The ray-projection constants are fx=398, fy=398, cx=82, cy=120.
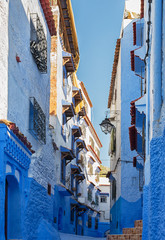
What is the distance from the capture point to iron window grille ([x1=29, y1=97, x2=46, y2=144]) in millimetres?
12906

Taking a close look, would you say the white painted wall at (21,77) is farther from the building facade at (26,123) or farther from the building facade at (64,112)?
the building facade at (64,112)

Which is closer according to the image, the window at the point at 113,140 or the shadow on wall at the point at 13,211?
the shadow on wall at the point at 13,211

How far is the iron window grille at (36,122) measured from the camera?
12.9m

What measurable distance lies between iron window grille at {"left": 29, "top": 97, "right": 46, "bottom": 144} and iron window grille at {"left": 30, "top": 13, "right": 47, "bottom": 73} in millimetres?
1594

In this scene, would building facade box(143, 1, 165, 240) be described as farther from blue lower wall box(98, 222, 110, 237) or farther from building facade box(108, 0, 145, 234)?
blue lower wall box(98, 222, 110, 237)

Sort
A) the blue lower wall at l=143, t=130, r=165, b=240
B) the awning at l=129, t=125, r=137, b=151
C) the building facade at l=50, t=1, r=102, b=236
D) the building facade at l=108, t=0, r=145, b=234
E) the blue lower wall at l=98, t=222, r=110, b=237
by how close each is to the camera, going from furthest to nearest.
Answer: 1. the blue lower wall at l=98, t=222, r=110, b=237
2. the building facade at l=50, t=1, r=102, b=236
3. the building facade at l=108, t=0, r=145, b=234
4. the awning at l=129, t=125, r=137, b=151
5. the blue lower wall at l=143, t=130, r=165, b=240

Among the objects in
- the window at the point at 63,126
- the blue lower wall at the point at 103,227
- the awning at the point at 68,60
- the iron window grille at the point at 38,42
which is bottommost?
the blue lower wall at the point at 103,227

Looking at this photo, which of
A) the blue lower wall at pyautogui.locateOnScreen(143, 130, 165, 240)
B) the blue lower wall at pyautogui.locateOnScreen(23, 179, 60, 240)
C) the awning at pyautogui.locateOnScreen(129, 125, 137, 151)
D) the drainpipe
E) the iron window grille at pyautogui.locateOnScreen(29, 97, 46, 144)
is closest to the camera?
the blue lower wall at pyautogui.locateOnScreen(143, 130, 165, 240)

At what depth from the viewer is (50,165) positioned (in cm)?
1593

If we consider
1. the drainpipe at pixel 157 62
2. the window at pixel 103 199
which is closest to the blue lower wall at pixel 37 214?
the drainpipe at pixel 157 62

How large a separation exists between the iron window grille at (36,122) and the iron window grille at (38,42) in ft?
5.23

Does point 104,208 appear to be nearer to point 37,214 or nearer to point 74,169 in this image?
point 74,169

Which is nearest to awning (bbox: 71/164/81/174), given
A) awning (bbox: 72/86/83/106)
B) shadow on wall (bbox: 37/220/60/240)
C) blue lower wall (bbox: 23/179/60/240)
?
awning (bbox: 72/86/83/106)

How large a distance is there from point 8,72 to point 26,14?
3.19 meters
